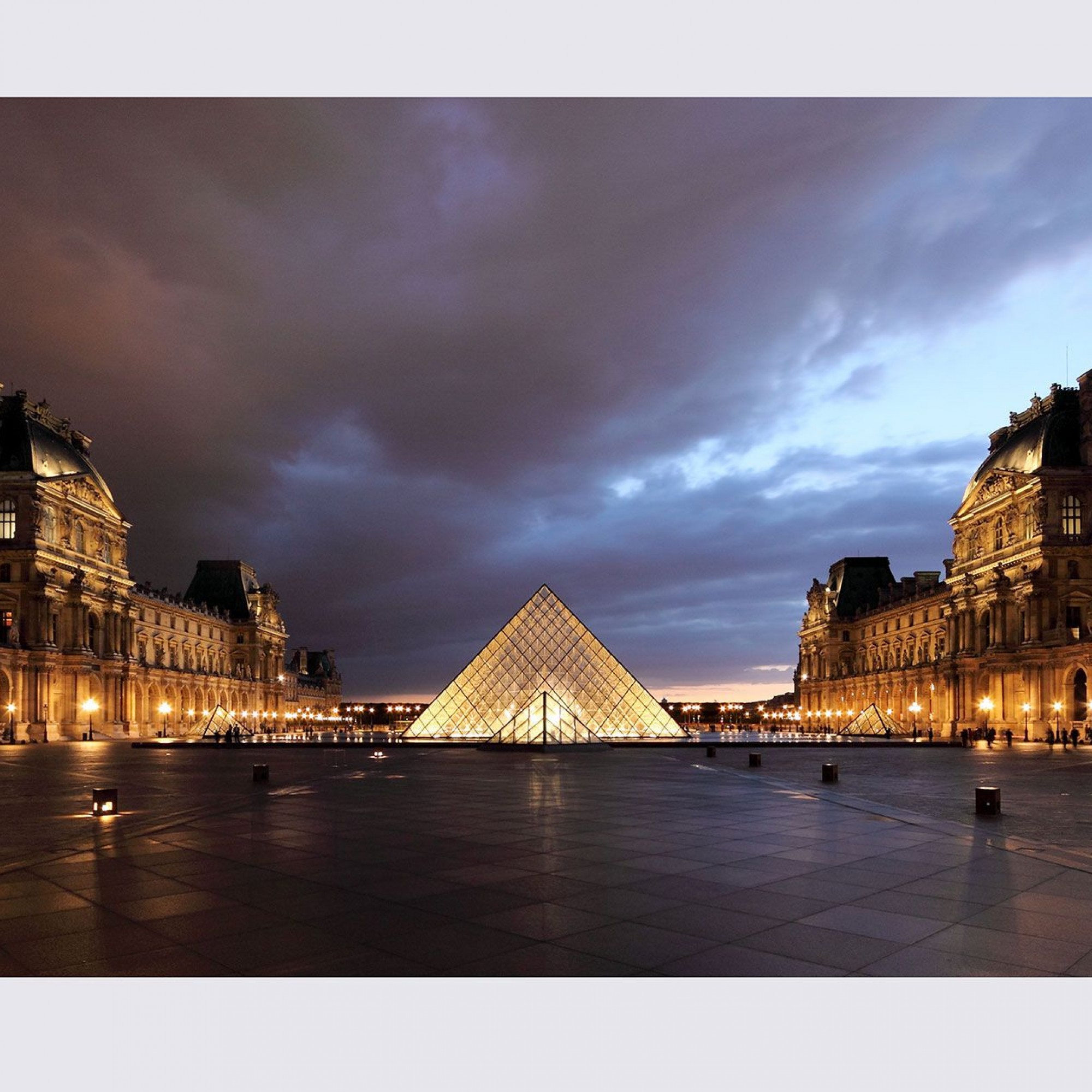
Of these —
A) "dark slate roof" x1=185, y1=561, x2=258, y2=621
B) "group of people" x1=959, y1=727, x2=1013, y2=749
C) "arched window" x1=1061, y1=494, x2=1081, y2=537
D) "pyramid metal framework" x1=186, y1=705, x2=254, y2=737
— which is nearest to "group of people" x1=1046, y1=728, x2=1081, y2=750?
"group of people" x1=959, y1=727, x2=1013, y2=749

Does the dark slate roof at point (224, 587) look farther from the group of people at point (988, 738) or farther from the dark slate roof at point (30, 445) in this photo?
the group of people at point (988, 738)

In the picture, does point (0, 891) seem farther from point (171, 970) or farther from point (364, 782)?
point (364, 782)

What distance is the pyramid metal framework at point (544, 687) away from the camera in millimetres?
37812

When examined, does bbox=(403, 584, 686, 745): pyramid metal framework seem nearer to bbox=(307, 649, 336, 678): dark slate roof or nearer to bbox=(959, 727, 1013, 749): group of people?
bbox=(959, 727, 1013, 749): group of people

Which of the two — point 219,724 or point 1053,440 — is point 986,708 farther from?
point 219,724

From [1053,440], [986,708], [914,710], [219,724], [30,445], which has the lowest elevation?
[914,710]

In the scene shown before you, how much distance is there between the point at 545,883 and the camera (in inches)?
285

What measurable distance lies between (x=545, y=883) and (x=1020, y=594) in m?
47.9

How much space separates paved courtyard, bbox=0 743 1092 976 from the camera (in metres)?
5.31

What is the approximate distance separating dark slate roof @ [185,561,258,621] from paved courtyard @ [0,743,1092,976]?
3031 inches

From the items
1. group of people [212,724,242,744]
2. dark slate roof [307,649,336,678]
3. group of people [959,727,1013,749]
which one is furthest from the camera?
dark slate roof [307,649,336,678]

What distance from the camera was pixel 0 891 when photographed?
7105mm

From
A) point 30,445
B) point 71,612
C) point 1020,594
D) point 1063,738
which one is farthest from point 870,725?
point 30,445

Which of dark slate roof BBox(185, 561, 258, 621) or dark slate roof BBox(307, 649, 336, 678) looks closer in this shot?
dark slate roof BBox(185, 561, 258, 621)
